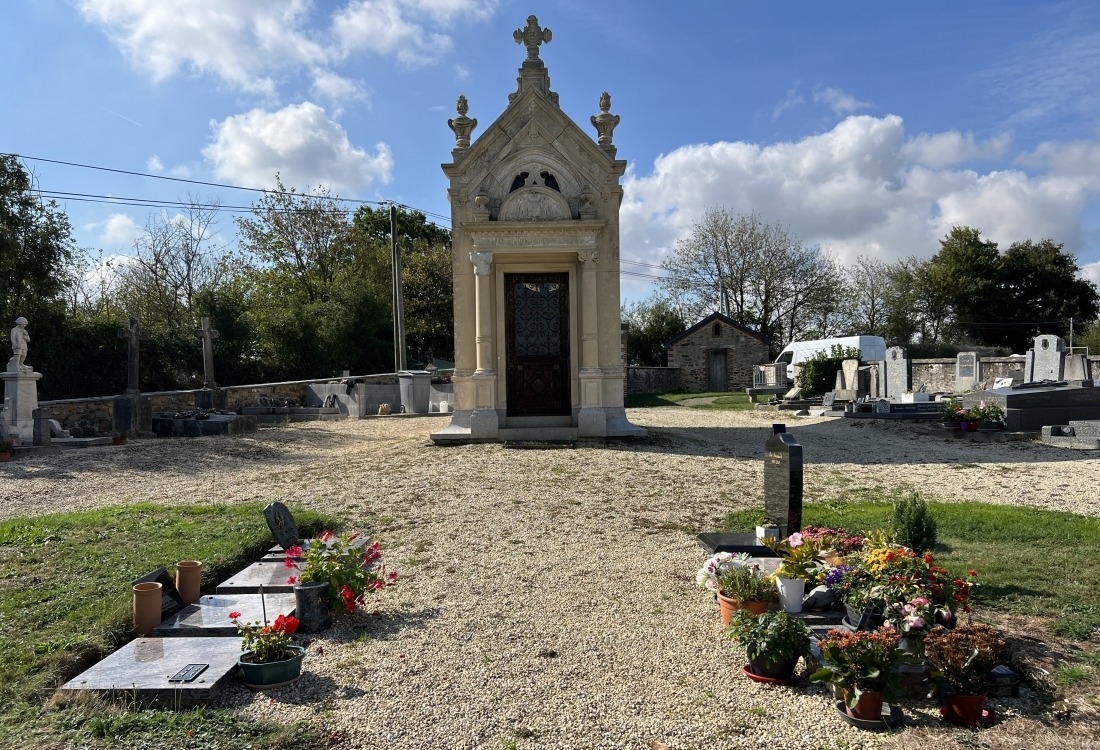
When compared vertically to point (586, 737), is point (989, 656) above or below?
above

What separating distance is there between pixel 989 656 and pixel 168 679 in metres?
4.13

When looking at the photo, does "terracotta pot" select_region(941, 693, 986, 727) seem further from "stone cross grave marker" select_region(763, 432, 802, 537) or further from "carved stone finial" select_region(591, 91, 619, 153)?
"carved stone finial" select_region(591, 91, 619, 153)

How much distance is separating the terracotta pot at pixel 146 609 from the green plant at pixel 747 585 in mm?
3653

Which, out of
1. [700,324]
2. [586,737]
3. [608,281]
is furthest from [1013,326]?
[586,737]

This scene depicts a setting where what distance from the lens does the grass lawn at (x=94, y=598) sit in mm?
3482

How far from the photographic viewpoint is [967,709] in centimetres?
360

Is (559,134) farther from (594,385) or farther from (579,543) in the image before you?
(579,543)

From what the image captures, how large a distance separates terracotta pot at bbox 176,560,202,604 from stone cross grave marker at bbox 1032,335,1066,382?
1933cm

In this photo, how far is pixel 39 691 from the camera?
3881mm

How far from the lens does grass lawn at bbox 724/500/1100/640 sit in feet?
15.8

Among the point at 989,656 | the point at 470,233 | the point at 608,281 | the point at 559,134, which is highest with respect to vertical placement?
the point at 559,134

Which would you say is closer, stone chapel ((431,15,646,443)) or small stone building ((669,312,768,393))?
stone chapel ((431,15,646,443))

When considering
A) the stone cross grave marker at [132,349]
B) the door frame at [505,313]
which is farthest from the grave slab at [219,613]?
the stone cross grave marker at [132,349]

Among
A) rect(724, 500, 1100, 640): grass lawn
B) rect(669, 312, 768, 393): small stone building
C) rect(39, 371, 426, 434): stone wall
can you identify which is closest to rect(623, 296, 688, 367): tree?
rect(669, 312, 768, 393): small stone building
